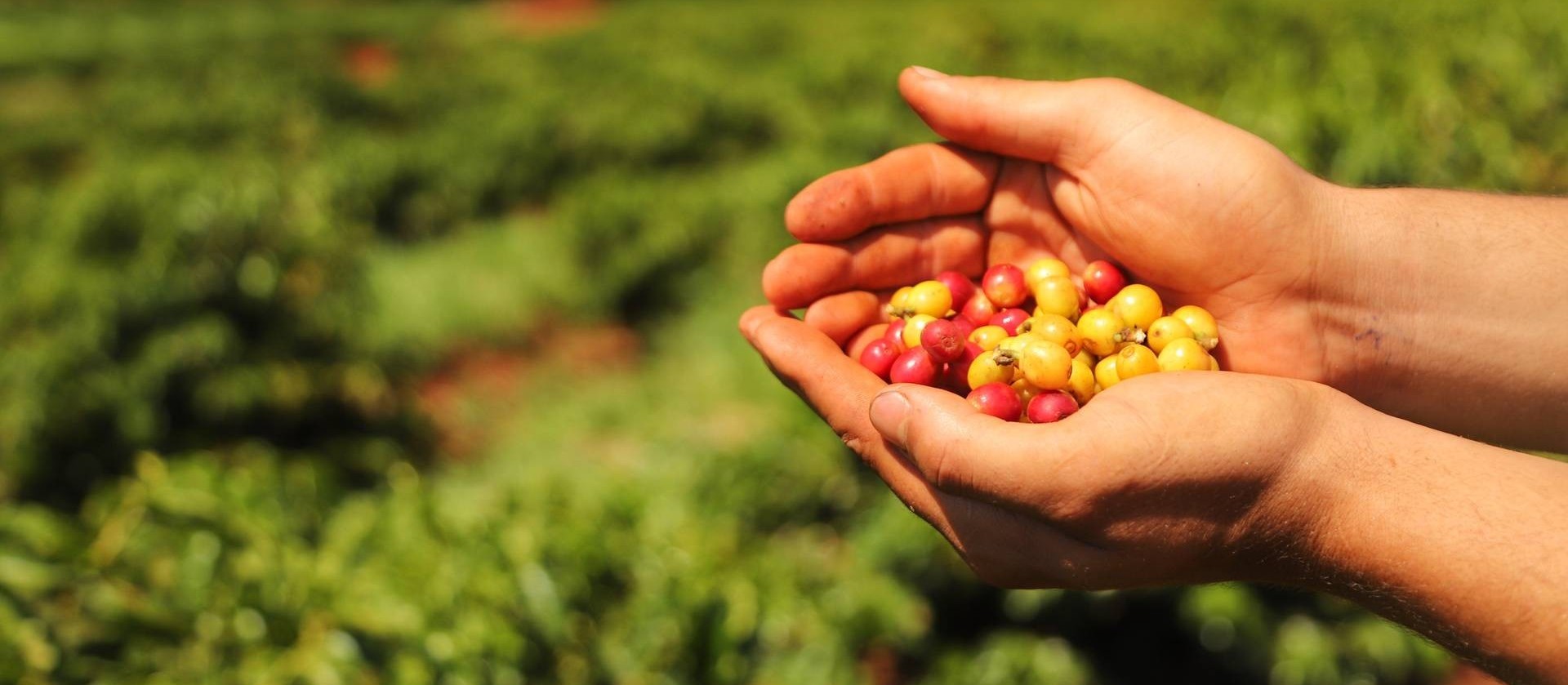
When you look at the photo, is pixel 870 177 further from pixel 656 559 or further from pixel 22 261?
pixel 22 261

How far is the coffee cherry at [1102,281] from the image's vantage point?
9.05 feet

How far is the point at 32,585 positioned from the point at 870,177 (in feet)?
11.4

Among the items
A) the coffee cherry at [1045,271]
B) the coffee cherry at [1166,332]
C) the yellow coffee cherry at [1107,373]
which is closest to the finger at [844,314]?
the coffee cherry at [1045,271]

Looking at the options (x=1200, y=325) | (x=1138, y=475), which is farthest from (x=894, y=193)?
(x=1138, y=475)

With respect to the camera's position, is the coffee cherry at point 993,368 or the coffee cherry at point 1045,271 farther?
the coffee cherry at point 1045,271

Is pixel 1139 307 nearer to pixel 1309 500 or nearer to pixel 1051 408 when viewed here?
pixel 1051 408

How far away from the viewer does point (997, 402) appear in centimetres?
226

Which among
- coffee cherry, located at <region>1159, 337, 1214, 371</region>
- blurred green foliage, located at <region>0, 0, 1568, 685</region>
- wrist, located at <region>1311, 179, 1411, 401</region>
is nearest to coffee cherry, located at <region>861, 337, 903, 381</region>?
coffee cherry, located at <region>1159, 337, 1214, 371</region>

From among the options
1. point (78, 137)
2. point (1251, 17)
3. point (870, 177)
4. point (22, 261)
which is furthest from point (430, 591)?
point (78, 137)

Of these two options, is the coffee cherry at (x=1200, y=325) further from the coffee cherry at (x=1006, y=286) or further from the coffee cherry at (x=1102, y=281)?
the coffee cherry at (x=1006, y=286)

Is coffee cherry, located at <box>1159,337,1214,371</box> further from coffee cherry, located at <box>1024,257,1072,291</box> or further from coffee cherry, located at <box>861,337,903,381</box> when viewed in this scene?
coffee cherry, located at <box>861,337,903,381</box>

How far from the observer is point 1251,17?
7703 millimetres

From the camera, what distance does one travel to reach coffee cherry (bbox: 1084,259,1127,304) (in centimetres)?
276

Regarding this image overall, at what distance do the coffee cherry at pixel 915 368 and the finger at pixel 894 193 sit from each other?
19.5 inches
